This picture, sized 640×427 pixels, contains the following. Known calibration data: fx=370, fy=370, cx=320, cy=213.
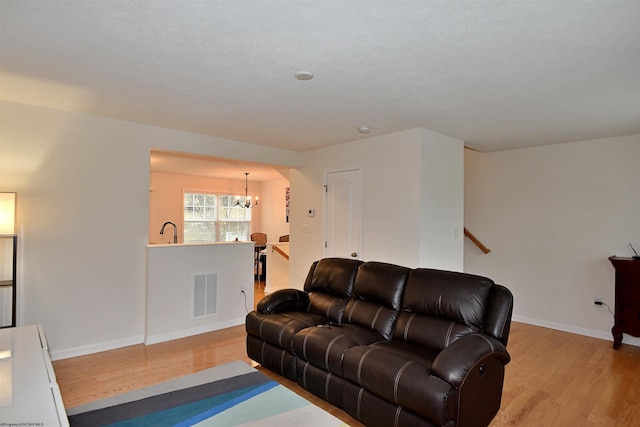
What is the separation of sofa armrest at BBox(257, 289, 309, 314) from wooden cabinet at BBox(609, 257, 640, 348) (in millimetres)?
3450

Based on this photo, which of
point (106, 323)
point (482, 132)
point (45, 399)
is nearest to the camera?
point (45, 399)

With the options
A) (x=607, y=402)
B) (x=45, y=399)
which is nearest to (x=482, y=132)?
(x=607, y=402)

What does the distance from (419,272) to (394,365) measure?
0.94 meters

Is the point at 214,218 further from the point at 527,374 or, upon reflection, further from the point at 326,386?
the point at 527,374

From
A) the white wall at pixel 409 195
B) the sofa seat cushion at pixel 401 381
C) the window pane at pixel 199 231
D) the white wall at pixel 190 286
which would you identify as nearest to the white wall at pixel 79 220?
the white wall at pixel 190 286

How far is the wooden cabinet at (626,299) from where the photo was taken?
395 cm

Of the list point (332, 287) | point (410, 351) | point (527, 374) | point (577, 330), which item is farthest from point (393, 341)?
point (577, 330)

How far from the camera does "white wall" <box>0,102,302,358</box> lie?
3377 millimetres

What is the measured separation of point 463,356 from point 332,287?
155cm

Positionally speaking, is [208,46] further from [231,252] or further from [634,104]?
[634,104]

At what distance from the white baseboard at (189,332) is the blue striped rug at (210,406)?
117 centimetres

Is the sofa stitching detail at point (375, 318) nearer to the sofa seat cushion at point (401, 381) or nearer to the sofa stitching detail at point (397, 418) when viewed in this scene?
the sofa seat cushion at point (401, 381)

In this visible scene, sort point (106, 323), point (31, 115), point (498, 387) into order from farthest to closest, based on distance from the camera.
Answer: point (106, 323) < point (31, 115) < point (498, 387)

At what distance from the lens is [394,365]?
222 cm
